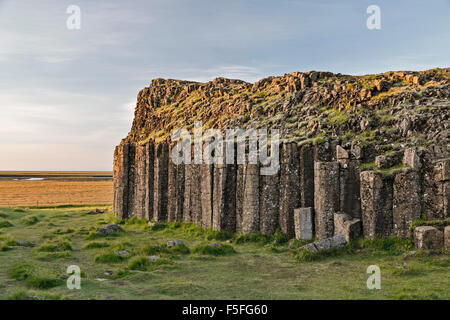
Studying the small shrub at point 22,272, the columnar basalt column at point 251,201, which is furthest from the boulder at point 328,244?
the small shrub at point 22,272

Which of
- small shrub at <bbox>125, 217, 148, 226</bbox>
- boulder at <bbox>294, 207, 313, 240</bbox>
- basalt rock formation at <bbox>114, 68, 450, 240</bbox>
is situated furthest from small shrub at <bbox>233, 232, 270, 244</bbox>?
small shrub at <bbox>125, 217, 148, 226</bbox>

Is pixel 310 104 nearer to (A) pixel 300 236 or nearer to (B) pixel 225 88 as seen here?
(A) pixel 300 236

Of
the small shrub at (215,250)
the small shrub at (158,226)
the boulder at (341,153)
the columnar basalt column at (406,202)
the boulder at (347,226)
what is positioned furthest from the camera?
the small shrub at (158,226)

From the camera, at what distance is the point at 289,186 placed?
76.7 ft

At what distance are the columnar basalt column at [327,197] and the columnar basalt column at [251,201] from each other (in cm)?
434

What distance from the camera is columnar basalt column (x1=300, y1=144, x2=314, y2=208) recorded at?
22984 millimetres

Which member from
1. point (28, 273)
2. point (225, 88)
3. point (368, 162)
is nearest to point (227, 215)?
point (368, 162)

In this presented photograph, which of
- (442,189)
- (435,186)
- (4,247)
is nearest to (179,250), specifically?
(4,247)

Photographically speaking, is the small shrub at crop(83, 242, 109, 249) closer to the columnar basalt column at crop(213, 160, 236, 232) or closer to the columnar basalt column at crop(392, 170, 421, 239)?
the columnar basalt column at crop(213, 160, 236, 232)

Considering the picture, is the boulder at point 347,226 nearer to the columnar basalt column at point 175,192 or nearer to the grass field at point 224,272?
the grass field at point 224,272

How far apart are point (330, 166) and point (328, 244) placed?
4530 millimetres

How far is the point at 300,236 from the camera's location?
869 inches

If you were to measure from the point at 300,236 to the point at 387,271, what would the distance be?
643cm

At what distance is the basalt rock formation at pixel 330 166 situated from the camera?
19.7m
